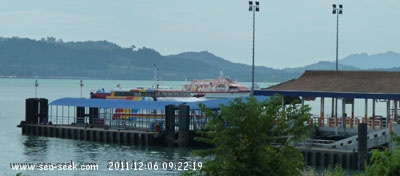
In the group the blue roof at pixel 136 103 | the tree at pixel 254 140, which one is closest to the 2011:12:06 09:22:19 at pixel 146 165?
the blue roof at pixel 136 103

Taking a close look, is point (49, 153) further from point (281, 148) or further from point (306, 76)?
point (281, 148)

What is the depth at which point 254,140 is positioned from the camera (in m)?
23.5

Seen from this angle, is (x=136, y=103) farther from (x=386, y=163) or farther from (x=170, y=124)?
(x=386, y=163)

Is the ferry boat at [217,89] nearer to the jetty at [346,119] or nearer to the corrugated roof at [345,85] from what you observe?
the corrugated roof at [345,85]

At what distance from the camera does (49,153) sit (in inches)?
2542

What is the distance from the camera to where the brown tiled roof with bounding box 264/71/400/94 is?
59.5 meters

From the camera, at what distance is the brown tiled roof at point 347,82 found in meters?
59.5

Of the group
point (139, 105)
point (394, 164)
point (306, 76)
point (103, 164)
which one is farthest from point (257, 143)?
point (139, 105)

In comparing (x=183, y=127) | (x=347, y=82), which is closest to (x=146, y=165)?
(x=183, y=127)

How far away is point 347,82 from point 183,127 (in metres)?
12.9

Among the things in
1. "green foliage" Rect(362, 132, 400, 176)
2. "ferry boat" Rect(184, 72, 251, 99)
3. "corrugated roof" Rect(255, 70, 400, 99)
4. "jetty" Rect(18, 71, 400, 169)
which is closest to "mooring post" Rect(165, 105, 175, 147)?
"jetty" Rect(18, 71, 400, 169)

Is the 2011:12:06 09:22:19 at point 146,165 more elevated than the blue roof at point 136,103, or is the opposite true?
the blue roof at point 136,103

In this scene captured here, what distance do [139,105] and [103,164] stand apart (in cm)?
1962

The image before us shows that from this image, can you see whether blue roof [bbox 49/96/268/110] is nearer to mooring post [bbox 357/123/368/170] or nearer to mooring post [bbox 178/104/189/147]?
mooring post [bbox 178/104/189/147]
